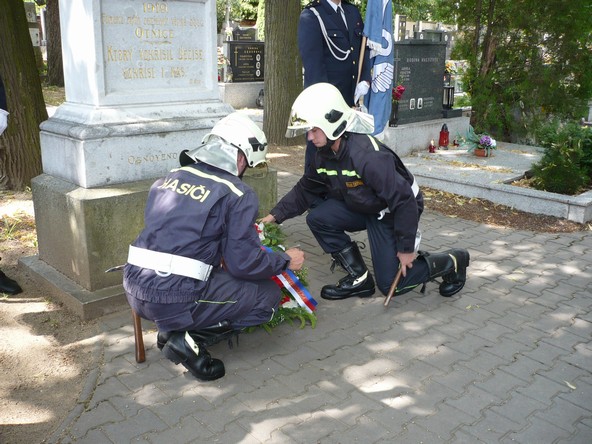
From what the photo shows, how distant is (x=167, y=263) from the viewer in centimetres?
318

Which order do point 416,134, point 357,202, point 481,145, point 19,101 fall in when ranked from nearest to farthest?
point 357,202 → point 19,101 → point 481,145 → point 416,134

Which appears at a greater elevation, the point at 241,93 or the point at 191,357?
the point at 241,93

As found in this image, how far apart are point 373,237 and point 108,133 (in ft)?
6.48

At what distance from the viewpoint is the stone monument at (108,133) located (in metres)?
4.16

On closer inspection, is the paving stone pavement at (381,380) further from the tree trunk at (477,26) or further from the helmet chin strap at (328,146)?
the tree trunk at (477,26)

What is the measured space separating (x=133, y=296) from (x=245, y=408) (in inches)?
32.5

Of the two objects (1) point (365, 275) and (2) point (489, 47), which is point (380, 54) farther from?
(2) point (489, 47)

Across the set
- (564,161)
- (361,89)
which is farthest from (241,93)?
(564,161)

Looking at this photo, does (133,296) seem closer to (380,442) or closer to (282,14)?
(380,442)

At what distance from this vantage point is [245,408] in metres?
3.17

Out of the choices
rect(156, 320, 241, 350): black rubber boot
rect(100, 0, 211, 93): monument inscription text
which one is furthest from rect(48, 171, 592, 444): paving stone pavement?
rect(100, 0, 211, 93): monument inscription text

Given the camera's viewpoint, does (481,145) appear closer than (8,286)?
No

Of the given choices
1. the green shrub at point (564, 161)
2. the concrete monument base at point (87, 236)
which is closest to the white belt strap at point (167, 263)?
the concrete monument base at point (87, 236)

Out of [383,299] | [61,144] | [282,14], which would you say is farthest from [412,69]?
[61,144]
